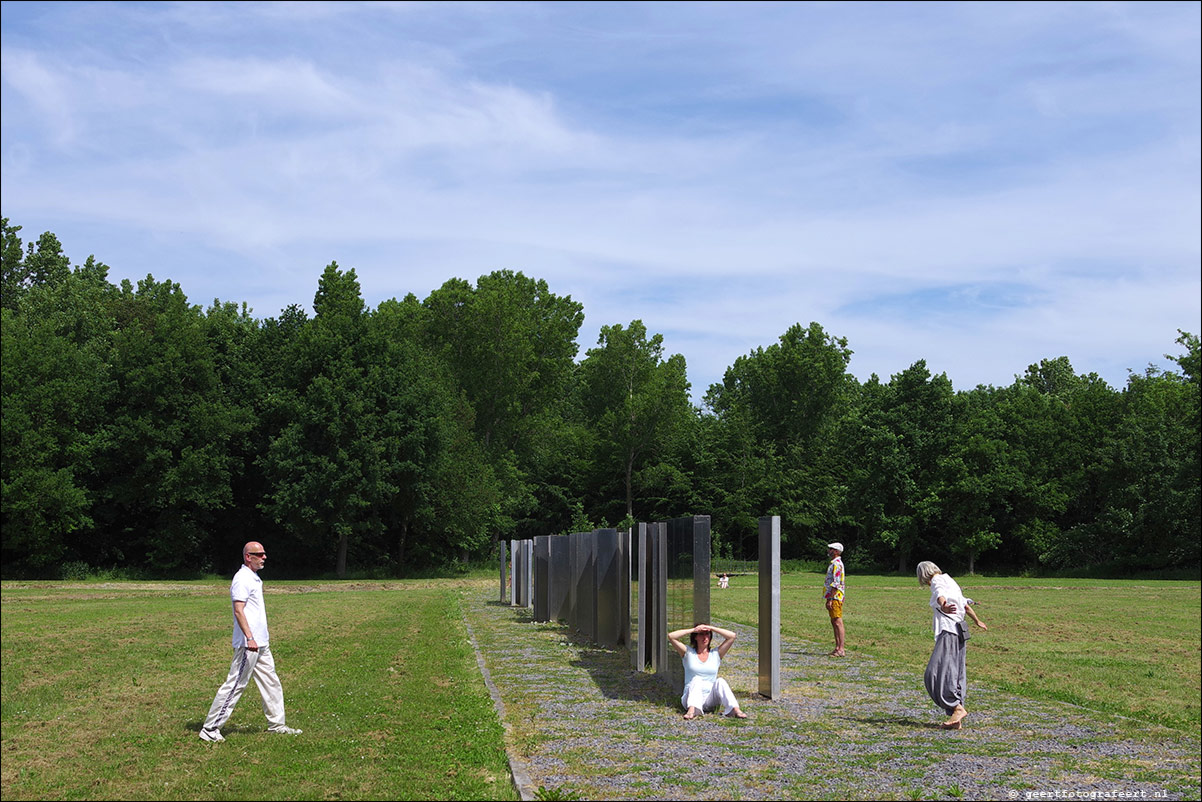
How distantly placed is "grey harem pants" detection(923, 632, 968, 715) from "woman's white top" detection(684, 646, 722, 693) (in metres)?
2.31

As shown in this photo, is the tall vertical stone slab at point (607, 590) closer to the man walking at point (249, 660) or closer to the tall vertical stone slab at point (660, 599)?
the tall vertical stone slab at point (660, 599)

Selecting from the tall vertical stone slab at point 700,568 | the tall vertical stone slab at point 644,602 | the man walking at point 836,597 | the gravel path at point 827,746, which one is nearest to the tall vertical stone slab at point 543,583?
the man walking at point 836,597

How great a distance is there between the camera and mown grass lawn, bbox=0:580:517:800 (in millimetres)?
8539

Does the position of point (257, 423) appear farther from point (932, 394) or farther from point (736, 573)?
point (932, 394)

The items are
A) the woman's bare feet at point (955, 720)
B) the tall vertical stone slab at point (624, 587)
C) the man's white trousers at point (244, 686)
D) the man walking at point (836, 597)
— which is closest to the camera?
the man's white trousers at point (244, 686)

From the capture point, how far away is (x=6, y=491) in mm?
8562

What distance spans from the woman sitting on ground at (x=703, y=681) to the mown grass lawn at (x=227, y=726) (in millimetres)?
2240

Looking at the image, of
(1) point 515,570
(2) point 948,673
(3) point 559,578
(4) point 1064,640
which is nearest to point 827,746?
(2) point 948,673

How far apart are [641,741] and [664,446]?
237 ft

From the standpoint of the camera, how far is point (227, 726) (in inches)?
443

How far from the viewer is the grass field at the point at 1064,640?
14336mm

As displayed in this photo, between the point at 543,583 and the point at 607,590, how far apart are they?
854 centimetres

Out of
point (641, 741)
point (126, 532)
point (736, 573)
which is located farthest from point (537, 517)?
point (641, 741)

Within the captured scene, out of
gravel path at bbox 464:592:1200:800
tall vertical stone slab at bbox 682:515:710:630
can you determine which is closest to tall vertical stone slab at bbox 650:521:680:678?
gravel path at bbox 464:592:1200:800
